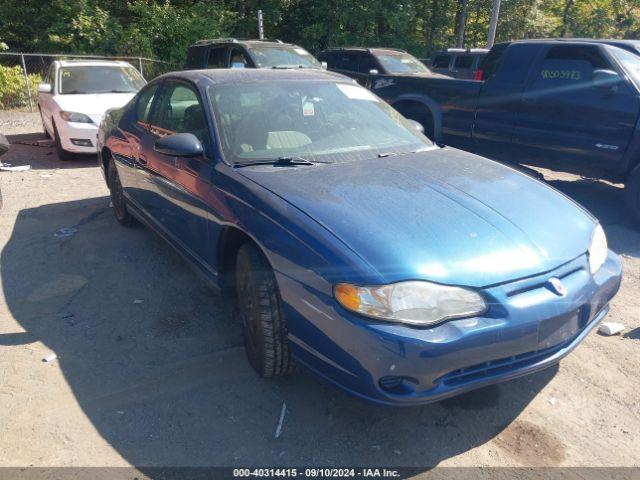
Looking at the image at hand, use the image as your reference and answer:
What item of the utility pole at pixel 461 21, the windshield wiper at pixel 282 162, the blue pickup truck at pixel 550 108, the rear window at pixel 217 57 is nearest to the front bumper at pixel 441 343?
the windshield wiper at pixel 282 162

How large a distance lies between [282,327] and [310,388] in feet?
1.56

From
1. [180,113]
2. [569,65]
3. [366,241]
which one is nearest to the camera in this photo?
[366,241]

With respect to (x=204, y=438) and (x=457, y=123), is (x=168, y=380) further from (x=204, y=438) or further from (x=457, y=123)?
(x=457, y=123)

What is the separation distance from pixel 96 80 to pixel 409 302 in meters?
8.73

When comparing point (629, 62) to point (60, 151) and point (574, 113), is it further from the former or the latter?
point (60, 151)

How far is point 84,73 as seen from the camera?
9.25m

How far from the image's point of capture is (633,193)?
562 cm

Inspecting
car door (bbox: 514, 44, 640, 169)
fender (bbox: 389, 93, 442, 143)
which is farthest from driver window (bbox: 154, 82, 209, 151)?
car door (bbox: 514, 44, 640, 169)

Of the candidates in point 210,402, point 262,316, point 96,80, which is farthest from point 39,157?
point 262,316

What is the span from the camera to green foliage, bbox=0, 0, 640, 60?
60.2ft

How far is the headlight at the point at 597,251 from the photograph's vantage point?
2745mm

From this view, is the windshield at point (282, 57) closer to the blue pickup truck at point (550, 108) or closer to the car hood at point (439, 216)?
the blue pickup truck at point (550, 108)

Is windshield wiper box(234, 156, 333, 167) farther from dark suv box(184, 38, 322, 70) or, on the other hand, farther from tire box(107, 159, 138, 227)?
dark suv box(184, 38, 322, 70)

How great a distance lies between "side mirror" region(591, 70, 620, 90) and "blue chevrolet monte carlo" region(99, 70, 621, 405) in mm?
2911
